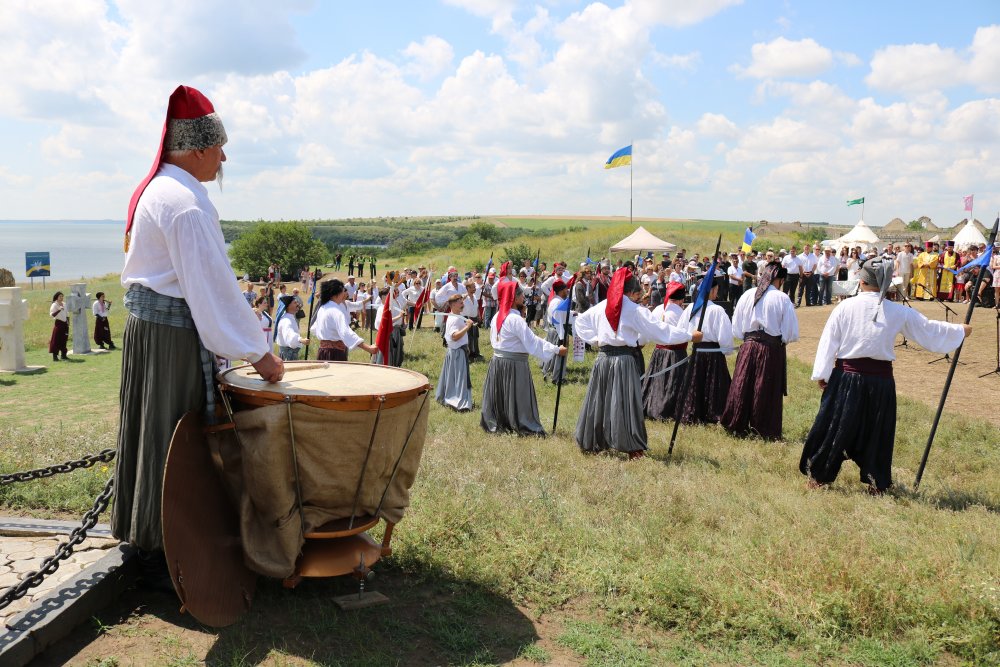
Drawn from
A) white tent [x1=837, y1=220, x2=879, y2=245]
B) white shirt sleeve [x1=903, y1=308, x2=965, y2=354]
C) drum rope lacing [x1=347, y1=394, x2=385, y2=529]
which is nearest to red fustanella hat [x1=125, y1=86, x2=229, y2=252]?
drum rope lacing [x1=347, y1=394, x2=385, y2=529]

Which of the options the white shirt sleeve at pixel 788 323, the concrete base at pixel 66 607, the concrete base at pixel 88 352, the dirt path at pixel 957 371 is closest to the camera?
the concrete base at pixel 66 607

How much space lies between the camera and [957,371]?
42.0 feet

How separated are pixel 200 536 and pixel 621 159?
20528 millimetres

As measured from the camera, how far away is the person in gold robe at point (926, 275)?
21.2 metres

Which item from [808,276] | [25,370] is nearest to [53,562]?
[25,370]

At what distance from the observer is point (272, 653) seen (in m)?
3.16

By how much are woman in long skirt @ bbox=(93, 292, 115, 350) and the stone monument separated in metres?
3.65

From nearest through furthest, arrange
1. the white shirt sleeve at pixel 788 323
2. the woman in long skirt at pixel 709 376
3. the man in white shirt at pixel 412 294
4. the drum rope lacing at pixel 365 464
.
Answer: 1. the drum rope lacing at pixel 365 464
2. the white shirt sleeve at pixel 788 323
3. the woman in long skirt at pixel 709 376
4. the man in white shirt at pixel 412 294

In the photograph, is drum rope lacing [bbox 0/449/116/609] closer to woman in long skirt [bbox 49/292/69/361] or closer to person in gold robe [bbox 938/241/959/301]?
woman in long skirt [bbox 49/292/69/361]

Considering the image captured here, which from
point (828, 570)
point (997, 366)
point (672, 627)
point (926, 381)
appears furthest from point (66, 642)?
point (997, 366)

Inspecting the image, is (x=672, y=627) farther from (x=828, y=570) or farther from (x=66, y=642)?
(x=66, y=642)

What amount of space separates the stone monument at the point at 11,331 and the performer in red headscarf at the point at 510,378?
31.2 ft

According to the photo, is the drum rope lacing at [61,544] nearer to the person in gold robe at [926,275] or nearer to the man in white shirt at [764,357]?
the man in white shirt at [764,357]

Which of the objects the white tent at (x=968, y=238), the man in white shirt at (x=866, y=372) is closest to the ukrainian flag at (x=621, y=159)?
the white tent at (x=968, y=238)
